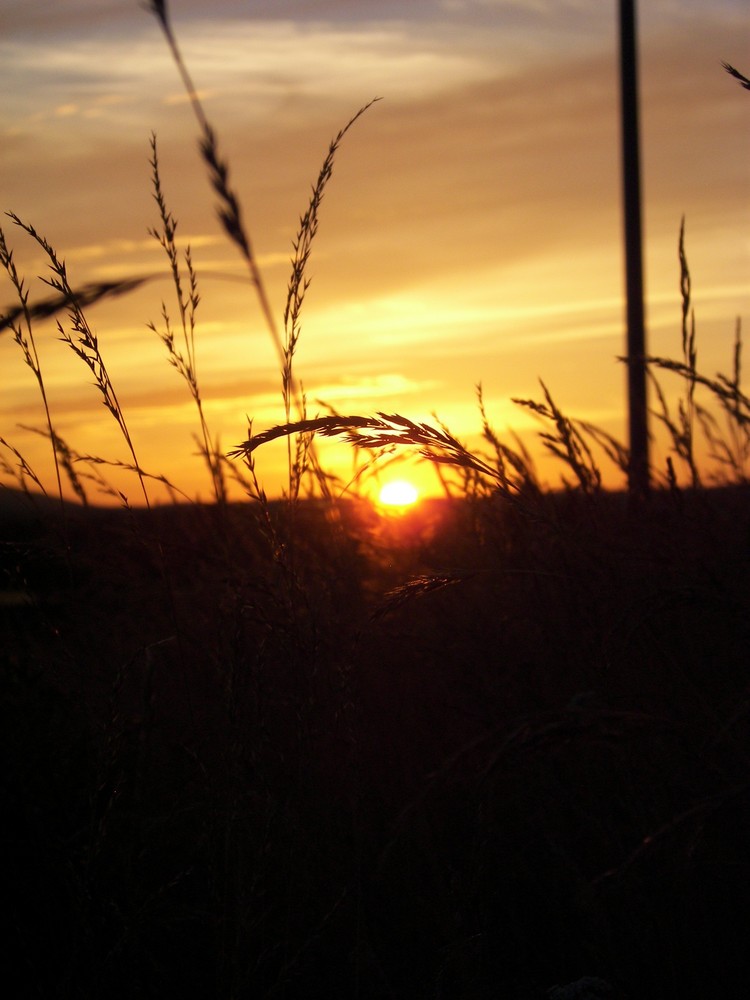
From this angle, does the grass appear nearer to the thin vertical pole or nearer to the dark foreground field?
the dark foreground field

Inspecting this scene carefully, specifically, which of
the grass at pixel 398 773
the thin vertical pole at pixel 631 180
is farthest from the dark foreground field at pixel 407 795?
the thin vertical pole at pixel 631 180

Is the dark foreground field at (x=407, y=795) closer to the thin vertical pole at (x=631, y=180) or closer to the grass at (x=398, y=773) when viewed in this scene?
the grass at (x=398, y=773)

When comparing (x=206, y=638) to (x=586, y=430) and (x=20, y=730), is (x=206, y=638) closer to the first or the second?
(x=20, y=730)

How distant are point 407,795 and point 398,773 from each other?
0.09 metres

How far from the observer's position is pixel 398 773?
6.63ft

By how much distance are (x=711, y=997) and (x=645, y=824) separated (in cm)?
25

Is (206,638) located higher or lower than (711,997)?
higher

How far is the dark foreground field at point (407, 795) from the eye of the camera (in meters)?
1.36

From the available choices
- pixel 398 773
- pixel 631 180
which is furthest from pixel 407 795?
pixel 631 180

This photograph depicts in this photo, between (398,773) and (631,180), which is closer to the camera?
(398,773)

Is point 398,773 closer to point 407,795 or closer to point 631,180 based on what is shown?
point 407,795

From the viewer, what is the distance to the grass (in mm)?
1336

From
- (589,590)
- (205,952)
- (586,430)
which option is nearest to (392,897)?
(205,952)

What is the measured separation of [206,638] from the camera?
2.64m
